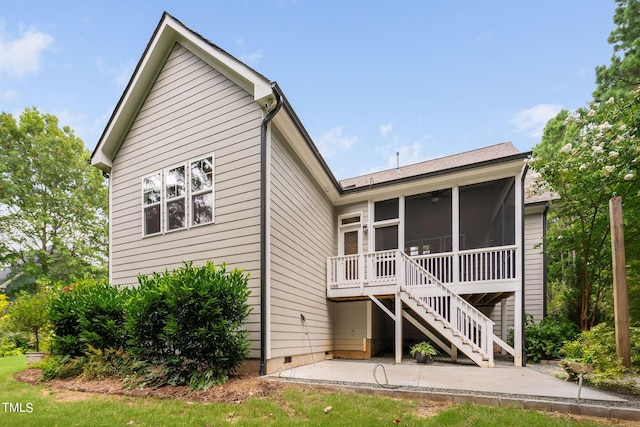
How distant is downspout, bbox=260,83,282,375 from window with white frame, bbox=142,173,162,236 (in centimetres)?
305

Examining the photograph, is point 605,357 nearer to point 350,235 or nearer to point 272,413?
point 272,413

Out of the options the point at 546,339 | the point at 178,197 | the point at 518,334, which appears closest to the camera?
the point at 518,334

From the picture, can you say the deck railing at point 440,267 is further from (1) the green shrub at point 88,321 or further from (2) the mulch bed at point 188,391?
(1) the green shrub at point 88,321

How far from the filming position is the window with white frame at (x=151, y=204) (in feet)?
25.2

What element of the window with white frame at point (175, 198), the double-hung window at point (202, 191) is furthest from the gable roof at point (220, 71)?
the window with white frame at point (175, 198)

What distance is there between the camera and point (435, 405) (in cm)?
388

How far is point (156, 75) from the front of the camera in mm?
8062

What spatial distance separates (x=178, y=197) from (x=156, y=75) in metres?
3.25

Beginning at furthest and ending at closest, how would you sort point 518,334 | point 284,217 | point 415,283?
point 415,283, point 518,334, point 284,217

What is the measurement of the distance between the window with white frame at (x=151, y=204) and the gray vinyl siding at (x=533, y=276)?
1000 cm

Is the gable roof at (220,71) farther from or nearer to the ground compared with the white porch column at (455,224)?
farther from the ground

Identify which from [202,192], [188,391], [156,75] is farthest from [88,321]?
[156,75]

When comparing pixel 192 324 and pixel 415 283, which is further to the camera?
pixel 415 283

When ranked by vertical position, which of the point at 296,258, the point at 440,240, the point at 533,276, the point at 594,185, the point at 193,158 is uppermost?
the point at 193,158
